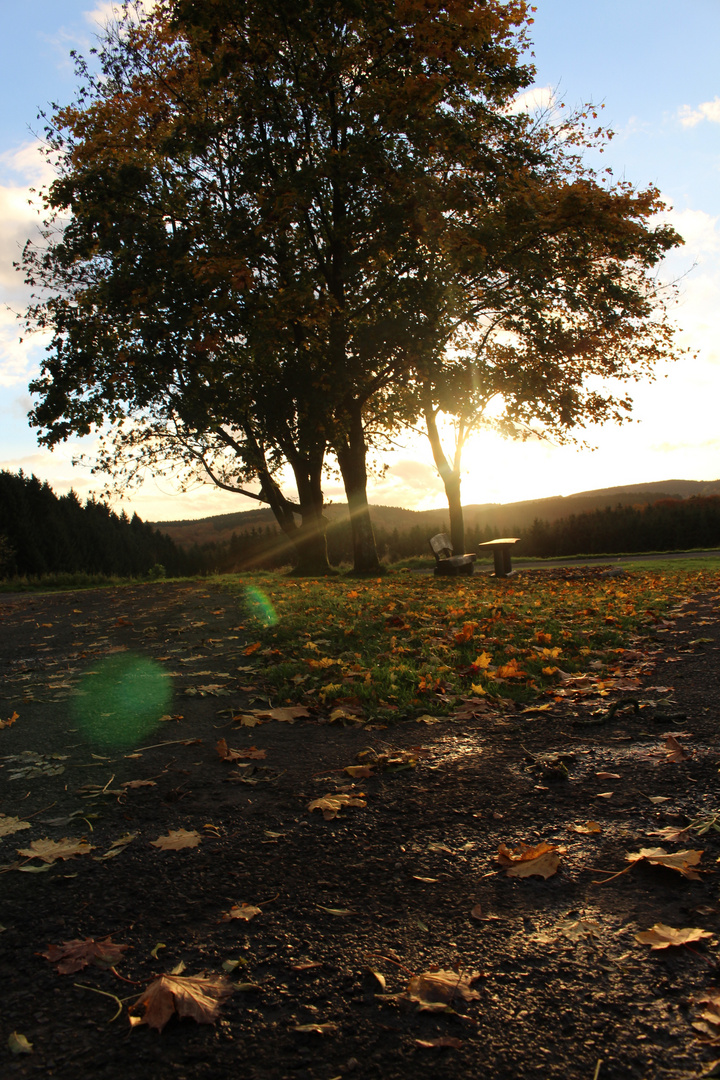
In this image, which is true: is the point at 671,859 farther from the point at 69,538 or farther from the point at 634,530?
the point at 69,538

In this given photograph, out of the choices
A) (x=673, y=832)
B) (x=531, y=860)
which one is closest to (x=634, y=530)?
(x=673, y=832)

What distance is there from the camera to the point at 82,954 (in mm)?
1818

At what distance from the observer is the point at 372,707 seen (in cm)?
417

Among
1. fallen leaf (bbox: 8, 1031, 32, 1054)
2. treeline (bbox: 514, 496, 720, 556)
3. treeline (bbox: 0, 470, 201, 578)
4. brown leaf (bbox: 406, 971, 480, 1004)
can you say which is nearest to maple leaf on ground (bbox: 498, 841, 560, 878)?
brown leaf (bbox: 406, 971, 480, 1004)

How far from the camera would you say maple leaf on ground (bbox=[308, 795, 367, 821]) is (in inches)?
106

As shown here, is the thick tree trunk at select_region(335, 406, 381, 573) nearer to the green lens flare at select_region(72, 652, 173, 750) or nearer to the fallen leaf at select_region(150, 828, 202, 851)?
the green lens flare at select_region(72, 652, 173, 750)

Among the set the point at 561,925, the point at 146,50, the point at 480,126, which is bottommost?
the point at 561,925

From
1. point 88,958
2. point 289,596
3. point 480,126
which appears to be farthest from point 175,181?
point 88,958

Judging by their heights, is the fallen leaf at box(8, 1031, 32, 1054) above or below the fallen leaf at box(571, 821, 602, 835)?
above

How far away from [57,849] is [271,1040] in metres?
1.35

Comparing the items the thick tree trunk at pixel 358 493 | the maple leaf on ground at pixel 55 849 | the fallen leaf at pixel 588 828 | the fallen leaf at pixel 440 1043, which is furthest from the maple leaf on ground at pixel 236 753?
the thick tree trunk at pixel 358 493

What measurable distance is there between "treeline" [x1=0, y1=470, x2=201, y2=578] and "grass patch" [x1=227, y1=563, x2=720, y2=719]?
37802 mm

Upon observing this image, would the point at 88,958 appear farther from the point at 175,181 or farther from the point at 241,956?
the point at 175,181

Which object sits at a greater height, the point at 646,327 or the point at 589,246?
the point at 589,246
